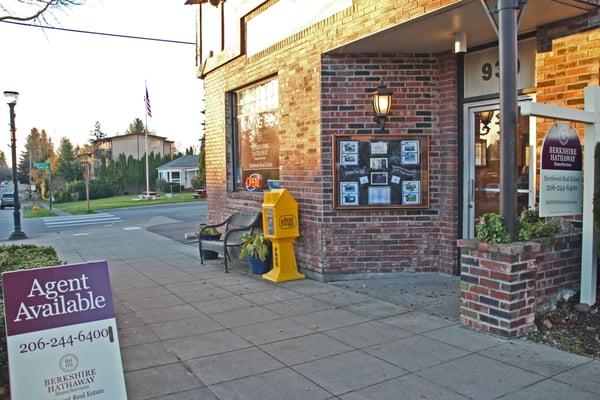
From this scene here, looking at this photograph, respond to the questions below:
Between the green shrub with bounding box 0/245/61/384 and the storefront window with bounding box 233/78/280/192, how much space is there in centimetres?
372

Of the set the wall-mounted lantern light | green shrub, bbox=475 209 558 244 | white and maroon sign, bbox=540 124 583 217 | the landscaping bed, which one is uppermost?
the wall-mounted lantern light

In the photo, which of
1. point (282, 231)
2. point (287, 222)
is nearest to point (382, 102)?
point (287, 222)

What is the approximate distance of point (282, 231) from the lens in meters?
7.41

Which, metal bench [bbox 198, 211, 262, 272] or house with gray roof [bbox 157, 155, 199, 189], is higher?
house with gray roof [bbox 157, 155, 199, 189]

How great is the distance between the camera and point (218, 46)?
408 inches

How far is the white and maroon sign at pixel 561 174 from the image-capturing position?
4.98 meters

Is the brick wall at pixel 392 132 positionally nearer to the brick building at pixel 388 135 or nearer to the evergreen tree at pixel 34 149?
the brick building at pixel 388 135

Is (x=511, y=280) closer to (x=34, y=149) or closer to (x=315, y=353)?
(x=315, y=353)

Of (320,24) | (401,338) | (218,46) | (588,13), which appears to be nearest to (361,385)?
(401,338)

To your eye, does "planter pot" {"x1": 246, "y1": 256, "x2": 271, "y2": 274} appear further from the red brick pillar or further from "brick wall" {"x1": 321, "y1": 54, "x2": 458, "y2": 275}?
the red brick pillar

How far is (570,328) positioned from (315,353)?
7.92 feet

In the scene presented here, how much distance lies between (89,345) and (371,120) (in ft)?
16.3

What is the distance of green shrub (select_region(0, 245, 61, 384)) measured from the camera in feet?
11.6

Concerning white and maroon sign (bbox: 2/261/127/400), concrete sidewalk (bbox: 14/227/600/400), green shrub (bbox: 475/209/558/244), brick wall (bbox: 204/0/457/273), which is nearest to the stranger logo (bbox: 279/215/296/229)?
brick wall (bbox: 204/0/457/273)
